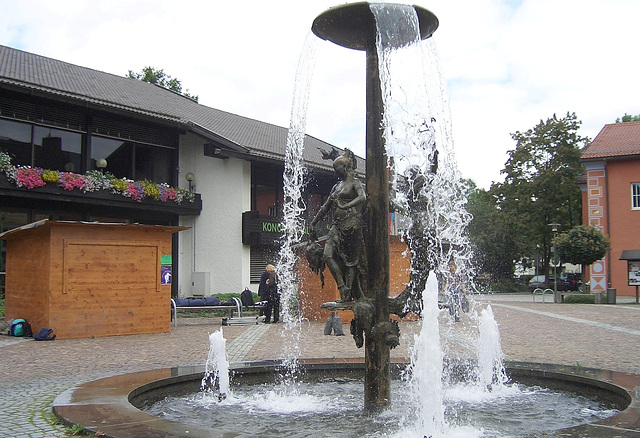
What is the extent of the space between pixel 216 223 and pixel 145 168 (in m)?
3.92

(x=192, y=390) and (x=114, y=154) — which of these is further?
(x=114, y=154)

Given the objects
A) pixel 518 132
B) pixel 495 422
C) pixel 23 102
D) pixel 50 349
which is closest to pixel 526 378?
pixel 495 422

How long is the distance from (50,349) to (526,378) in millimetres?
8686

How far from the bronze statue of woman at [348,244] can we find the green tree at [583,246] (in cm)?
2734

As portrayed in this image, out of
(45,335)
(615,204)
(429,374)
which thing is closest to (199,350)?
Result: (45,335)

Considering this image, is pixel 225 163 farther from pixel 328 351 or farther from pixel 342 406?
pixel 342 406

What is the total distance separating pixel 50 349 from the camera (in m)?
12.0

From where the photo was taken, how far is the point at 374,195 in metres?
6.41

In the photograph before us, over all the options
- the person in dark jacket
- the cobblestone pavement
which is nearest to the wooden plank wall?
the cobblestone pavement

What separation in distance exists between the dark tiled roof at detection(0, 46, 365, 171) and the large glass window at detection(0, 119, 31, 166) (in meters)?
1.71

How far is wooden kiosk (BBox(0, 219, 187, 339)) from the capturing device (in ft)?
45.8

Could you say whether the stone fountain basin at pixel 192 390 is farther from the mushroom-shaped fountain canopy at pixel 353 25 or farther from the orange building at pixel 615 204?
the orange building at pixel 615 204

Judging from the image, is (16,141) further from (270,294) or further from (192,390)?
(192,390)

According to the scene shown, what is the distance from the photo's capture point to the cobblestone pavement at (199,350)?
705 cm
